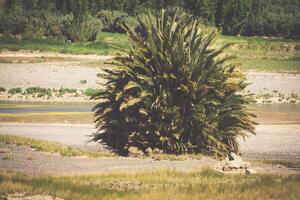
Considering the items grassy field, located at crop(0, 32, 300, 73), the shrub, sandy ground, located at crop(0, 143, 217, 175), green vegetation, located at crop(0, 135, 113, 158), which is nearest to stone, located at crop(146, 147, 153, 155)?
sandy ground, located at crop(0, 143, 217, 175)

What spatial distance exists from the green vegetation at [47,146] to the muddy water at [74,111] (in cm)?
822

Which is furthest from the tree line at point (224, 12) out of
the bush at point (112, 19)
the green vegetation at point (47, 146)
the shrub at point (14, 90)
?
the green vegetation at point (47, 146)

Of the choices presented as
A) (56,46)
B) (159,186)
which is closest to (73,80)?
(56,46)

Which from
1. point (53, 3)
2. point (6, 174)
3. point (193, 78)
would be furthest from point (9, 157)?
point (53, 3)

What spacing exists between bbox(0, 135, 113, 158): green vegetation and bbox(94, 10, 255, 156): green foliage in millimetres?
1564

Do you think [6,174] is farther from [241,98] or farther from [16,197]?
[241,98]

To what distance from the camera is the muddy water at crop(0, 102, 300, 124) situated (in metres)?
34.6

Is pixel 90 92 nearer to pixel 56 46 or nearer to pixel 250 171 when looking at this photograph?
pixel 250 171

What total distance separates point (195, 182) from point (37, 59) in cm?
5946

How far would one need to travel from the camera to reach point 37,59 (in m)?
73.6

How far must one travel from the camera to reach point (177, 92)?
22188 mm

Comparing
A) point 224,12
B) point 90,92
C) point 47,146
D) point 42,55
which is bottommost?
point 47,146

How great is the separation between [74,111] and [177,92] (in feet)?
54.8

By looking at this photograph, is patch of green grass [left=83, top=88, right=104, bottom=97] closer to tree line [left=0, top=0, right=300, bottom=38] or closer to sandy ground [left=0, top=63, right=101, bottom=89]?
sandy ground [left=0, top=63, right=101, bottom=89]
